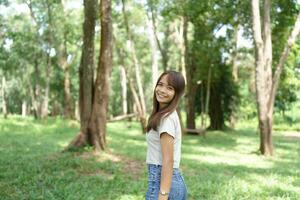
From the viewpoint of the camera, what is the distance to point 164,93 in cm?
358

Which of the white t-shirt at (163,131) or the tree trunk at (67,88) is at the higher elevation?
the tree trunk at (67,88)

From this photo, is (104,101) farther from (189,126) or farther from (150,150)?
(189,126)

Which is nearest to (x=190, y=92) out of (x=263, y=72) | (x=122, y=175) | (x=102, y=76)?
(x=263, y=72)

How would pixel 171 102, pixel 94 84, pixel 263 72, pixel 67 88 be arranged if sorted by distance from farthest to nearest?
pixel 67 88 → pixel 263 72 → pixel 94 84 → pixel 171 102

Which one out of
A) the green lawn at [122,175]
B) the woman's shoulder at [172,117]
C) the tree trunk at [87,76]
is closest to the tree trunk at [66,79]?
the green lawn at [122,175]

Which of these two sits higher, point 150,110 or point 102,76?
point 102,76

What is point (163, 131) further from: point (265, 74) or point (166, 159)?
point (265, 74)

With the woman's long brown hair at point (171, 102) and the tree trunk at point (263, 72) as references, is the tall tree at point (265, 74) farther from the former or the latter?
the woman's long brown hair at point (171, 102)

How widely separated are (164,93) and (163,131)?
319 mm

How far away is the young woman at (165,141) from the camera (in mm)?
3445

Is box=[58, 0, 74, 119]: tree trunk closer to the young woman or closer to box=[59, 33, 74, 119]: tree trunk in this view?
box=[59, 33, 74, 119]: tree trunk

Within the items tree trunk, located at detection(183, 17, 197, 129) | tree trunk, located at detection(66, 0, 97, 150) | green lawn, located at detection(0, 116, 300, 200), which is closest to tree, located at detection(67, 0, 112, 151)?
tree trunk, located at detection(66, 0, 97, 150)

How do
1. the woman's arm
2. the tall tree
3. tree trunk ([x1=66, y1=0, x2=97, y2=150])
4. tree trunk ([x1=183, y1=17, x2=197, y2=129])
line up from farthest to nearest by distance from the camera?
tree trunk ([x1=183, y1=17, x2=197, y2=129])
the tall tree
tree trunk ([x1=66, y1=0, x2=97, y2=150])
the woman's arm

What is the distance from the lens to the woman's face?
358cm
